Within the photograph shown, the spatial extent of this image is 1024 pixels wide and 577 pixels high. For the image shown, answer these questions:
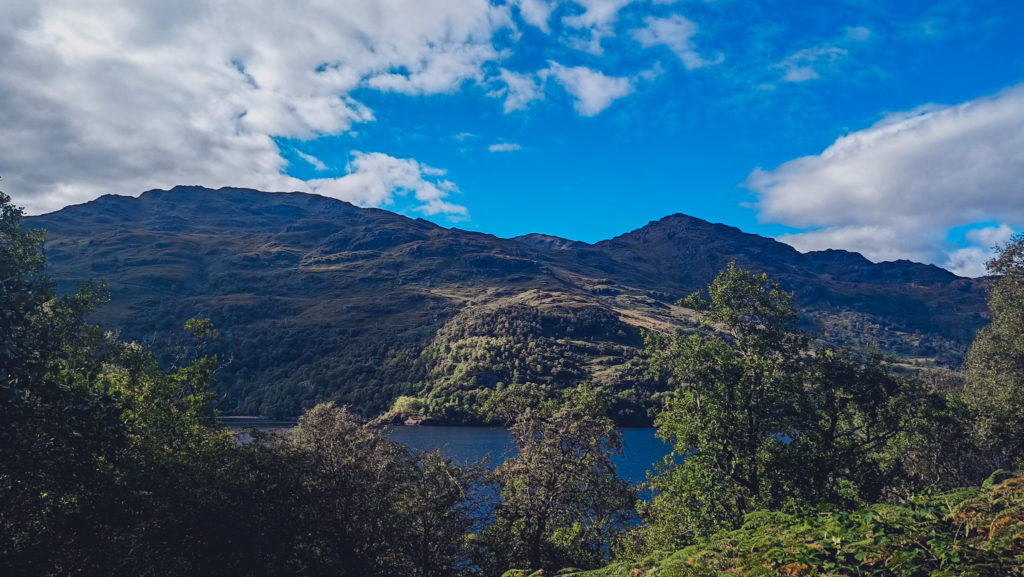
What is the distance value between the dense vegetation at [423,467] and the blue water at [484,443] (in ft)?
228

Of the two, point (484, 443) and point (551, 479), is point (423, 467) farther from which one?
point (484, 443)

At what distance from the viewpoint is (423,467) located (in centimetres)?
2886

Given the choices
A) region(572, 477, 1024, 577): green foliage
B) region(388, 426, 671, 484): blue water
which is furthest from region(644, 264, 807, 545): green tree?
region(388, 426, 671, 484): blue water

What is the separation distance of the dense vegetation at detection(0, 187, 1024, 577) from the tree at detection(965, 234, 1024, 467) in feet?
1.91

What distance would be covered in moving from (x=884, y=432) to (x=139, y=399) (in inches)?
1712

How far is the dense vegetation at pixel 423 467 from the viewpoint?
50.8 ft

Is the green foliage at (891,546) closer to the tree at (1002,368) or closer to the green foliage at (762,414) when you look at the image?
the green foliage at (762,414)

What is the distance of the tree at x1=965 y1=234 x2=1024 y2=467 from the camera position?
39.3 meters

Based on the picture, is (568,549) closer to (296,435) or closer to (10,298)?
Result: (296,435)

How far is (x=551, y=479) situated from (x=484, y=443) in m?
124

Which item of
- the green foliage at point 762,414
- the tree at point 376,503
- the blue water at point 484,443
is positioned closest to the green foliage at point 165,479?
the tree at point 376,503

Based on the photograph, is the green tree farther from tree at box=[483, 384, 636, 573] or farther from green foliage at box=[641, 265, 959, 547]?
tree at box=[483, 384, 636, 573]

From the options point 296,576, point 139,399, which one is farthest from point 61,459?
point 139,399

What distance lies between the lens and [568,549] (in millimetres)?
33250
